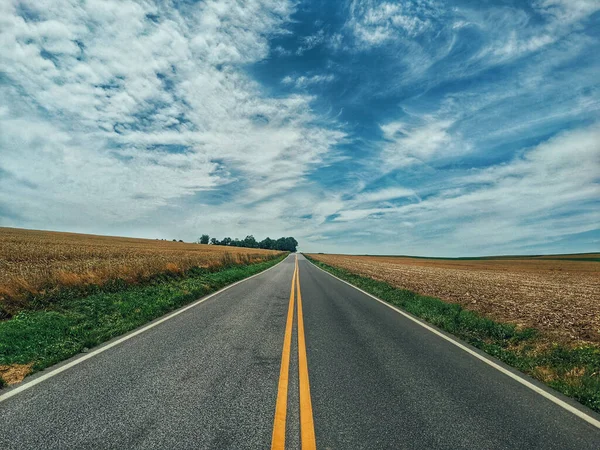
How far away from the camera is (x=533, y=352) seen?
6.70 metres

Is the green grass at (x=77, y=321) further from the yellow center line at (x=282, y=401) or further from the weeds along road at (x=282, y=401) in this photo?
the yellow center line at (x=282, y=401)

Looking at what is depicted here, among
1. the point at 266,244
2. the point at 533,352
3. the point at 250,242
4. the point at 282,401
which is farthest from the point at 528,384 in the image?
the point at 266,244

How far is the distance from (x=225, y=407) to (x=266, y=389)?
68 centimetres

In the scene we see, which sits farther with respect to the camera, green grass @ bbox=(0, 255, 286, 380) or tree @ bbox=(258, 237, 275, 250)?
tree @ bbox=(258, 237, 275, 250)

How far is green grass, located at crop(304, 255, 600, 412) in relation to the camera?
4840mm

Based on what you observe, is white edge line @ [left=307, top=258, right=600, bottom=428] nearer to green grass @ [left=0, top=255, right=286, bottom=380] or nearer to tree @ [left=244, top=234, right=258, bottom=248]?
green grass @ [left=0, top=255, right=286, bottom=380]

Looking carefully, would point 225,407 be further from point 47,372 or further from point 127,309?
point 127,309

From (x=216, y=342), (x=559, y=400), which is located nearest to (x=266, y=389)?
(x=216, y=342)

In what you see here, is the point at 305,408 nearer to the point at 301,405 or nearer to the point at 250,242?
the point at 301,405

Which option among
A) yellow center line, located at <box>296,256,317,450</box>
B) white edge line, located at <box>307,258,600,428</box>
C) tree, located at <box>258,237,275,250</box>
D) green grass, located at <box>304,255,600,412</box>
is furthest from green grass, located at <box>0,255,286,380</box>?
tree, located at <box>258,237,275,250</box>

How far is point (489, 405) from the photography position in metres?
4.09

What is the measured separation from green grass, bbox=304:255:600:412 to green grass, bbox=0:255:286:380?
8.44 meters

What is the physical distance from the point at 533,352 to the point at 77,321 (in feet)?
36.2

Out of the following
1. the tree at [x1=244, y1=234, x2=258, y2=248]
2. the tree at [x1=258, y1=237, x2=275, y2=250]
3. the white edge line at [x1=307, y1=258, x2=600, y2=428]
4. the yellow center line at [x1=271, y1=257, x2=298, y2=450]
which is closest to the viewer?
the yellow center line at [x1=271, y1=257, x2=298, y2=450]
